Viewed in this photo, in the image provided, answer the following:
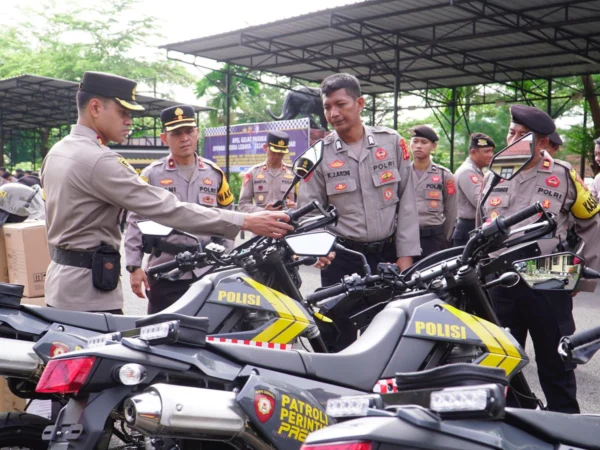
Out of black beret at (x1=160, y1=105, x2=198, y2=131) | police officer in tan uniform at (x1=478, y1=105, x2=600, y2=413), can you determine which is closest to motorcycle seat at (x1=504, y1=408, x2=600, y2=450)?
police officer in tan uniform at (x1=478, y1=105, x2=600, y2=413)

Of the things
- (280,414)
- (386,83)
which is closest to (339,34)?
(386,83)

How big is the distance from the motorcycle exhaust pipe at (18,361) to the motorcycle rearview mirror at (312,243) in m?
1.10

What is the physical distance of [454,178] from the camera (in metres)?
7.98

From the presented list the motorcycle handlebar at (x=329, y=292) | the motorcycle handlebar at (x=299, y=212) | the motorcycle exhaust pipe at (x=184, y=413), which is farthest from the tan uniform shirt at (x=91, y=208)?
the motorcycle exhaust pipe at (x=184, y=413)

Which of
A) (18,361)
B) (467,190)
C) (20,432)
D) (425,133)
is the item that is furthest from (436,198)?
(20,432)

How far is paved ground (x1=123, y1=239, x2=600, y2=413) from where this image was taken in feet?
16.6

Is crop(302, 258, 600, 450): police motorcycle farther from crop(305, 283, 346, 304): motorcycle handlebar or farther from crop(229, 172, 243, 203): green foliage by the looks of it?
crop(229, 172, 243, 203): green foliage

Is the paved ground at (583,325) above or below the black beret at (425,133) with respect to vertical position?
below

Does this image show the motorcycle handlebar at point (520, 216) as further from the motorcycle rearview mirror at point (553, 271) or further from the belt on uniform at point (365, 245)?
the belt on uniform at point (365, 245)

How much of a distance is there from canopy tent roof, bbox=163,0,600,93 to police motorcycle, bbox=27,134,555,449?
35.9 ft

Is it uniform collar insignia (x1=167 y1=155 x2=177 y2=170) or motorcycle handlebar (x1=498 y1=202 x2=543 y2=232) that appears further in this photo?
uniform collar insignia (x1=167 y1=155 x2=177 y2=170)

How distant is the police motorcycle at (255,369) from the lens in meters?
1.95

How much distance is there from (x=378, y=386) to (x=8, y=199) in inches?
121

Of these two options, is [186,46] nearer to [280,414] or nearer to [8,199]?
[8,199]
